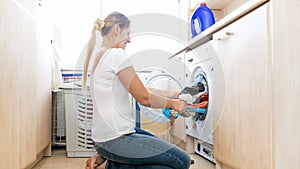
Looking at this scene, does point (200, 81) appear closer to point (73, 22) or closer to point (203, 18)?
point (203, 18)

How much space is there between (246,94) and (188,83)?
950 mm

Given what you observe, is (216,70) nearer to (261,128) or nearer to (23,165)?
(261,128)

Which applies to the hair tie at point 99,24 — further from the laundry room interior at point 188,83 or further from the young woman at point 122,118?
the young woman at point 122,118

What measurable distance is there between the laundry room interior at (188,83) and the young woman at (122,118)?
40 millimetres

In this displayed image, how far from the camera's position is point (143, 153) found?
1338 millimetres

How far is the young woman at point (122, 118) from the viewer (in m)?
1.36

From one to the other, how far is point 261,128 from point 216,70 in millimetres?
598

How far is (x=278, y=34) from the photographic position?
118cm

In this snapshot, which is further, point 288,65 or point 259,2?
point 259,2

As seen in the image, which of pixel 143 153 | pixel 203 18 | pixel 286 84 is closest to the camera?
pixel 286 84

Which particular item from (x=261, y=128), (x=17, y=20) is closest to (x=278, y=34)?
(x=261, y=128)

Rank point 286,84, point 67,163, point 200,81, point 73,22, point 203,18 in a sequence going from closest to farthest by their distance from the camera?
point 286,84, point 200,81, point 67,163, point 203,18, point 73,22

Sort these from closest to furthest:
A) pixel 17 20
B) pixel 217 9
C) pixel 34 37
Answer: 1. pixel 17 20
2. pixel 34 37
3. pixel 217 9

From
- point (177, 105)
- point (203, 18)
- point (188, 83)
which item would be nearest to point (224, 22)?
point (177, 105)
